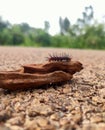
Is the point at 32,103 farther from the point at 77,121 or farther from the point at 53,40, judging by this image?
the point at 53,40

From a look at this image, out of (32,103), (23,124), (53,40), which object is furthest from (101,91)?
(53,40)

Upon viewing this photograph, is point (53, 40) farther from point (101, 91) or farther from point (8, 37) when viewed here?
point (101, 91)

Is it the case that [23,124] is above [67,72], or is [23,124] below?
below

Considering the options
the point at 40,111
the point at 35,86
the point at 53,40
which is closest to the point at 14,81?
the point at 35,86

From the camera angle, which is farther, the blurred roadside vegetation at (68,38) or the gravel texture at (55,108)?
the blurred roadside vegetation at (68,38)

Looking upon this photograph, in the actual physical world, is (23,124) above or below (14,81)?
below

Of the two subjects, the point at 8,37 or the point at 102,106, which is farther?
the point at 8,37

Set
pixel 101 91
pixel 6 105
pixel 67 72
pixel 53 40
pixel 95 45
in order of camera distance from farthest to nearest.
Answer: pixel 53 40 < pixel 95 45 < pixel 67 72 < pixel 101 91 < pixel 6 105

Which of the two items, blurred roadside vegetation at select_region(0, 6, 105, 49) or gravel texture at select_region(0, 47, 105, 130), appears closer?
gravel texture at select_region(0, 47, 105, 130)

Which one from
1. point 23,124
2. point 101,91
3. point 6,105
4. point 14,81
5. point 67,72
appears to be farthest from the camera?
point 67,72

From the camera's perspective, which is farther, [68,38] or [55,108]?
[68,38]
